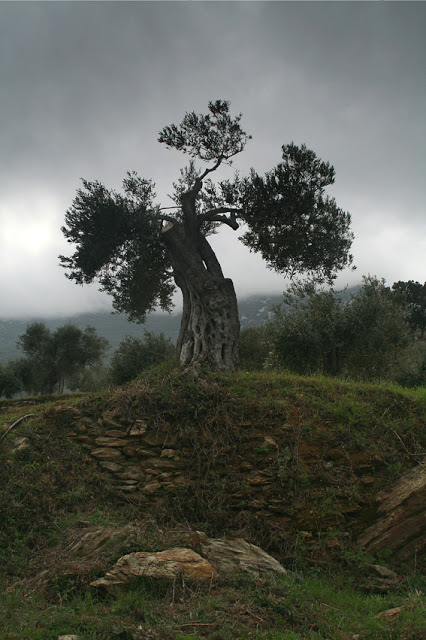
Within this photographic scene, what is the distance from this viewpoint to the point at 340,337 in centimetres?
2058

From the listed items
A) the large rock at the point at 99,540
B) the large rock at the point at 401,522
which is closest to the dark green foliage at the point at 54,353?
the large rock at the point at 99,540

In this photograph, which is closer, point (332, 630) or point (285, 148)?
point (332, 630)

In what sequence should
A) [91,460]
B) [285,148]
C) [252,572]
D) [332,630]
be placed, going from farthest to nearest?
[285,148]
[91,460]
[252,572]
[332,630]

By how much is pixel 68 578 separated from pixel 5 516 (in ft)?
7.68

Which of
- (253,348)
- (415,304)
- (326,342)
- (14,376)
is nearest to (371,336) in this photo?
(326,342)

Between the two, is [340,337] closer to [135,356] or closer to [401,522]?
[135,356]

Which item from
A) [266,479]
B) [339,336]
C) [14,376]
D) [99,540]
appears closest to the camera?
[99,540]

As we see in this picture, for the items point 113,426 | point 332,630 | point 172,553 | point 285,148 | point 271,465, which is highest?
point 285,148

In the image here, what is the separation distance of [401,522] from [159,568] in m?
4.54

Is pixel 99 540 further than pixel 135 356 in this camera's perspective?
No

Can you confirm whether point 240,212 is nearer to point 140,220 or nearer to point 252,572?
point 140,220

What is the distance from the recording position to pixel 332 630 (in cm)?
459

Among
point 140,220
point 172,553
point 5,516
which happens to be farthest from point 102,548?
point 140,220

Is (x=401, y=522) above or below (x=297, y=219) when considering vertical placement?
below
